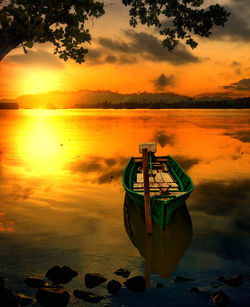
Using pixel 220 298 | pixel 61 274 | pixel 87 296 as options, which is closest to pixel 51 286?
pixel 61 274

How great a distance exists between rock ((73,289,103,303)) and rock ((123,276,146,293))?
3.02ft

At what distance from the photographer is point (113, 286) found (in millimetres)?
8586

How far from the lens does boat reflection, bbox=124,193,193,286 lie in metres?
10.5

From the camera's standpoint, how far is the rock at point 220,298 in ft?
25.8

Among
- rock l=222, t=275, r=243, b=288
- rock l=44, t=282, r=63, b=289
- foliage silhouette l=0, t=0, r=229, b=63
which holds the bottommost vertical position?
rock l=44, t=282, r=63, b=289

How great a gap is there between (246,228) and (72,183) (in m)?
12.8

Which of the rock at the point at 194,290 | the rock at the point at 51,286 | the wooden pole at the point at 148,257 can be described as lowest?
the wooden pole at the point at 148,257

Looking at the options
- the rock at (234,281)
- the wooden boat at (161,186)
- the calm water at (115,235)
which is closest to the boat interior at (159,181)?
the wooden boat at (161,186)

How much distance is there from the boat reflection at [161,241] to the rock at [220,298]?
1910 millimetres

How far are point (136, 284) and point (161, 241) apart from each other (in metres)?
3.70

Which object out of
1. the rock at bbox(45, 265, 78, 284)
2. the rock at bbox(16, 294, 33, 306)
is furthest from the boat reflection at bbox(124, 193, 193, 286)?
the rock at bbox(16, 294, 33, 306)

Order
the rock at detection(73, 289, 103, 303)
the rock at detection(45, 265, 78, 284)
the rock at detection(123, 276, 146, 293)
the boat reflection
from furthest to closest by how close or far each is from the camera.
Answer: the boat reflection
the rock at detection(45, 265, 78, 284)
the rock at detection(123, 276, 146, 293)
the rock at detection(73, 289, 103, 303)

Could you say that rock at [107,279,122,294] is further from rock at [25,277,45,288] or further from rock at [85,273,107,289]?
rock at [25,277,45,288]

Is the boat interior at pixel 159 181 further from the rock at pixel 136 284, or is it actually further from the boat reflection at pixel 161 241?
the rock at pixel 136 284
